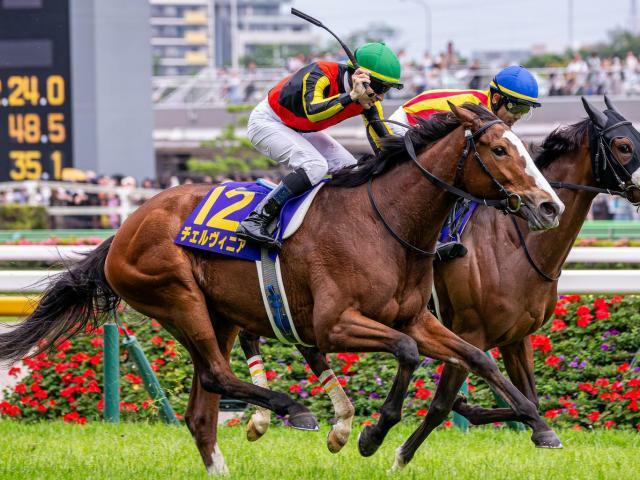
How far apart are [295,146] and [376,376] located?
1.82 m

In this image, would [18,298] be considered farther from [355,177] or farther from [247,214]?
[355,177]

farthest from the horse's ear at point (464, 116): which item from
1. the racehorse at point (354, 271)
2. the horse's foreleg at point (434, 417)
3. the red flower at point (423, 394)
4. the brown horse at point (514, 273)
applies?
the red flower at point (423, 394)

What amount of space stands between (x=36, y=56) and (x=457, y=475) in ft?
40.4

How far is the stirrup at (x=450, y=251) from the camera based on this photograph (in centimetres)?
523

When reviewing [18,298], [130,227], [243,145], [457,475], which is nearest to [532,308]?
[457,475]

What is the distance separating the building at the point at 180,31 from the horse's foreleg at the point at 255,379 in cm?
13387

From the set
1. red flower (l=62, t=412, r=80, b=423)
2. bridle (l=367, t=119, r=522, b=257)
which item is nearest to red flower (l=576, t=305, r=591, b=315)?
bridle (l=367, t=119, r=522, b=257)

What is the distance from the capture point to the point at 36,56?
51.8 feet

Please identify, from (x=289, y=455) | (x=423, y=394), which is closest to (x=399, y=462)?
(x=289, y=455)

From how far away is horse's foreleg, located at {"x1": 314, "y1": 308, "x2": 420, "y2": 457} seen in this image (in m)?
4.54

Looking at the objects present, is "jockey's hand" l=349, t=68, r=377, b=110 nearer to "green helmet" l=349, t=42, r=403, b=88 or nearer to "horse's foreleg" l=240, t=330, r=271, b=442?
"green helmet" l=349, t=42, r=403, b=88

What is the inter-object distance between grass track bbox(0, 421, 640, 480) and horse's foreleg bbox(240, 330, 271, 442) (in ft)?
0.56

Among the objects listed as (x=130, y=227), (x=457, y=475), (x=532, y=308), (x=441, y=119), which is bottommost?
(x=457, y=475)

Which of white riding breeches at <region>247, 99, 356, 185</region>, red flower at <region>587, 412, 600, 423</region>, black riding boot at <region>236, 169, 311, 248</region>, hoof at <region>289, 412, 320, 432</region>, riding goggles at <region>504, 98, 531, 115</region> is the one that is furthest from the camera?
red flower at <region>587, 412, 600, 423</region>
